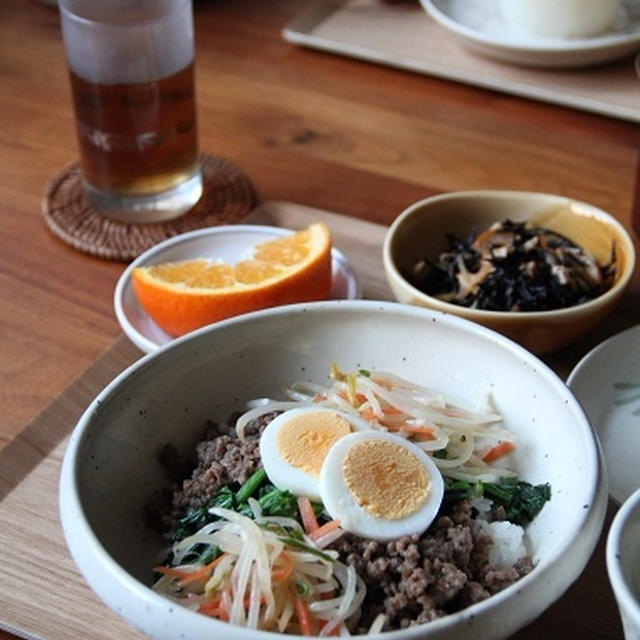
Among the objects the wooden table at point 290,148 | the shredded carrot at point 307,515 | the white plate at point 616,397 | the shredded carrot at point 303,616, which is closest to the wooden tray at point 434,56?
the wooden table at point 290,148

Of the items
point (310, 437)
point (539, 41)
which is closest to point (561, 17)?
point (539, 41)

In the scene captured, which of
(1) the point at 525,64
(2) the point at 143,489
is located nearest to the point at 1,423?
(2) the point at 143,489

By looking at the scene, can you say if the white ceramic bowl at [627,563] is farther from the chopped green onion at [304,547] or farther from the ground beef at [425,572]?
the chopped green onion at [304,547]

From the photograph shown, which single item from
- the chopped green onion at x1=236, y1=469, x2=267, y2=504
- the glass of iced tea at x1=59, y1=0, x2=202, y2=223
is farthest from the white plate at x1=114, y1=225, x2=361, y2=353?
the chopped green onion at x1=236, y1=469, x2=267, y2=504

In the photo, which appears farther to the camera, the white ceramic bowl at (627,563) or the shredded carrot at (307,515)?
the shredded carrot at (307,515)

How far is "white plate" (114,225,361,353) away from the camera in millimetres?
1526

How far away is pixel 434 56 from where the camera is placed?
226 centimetres

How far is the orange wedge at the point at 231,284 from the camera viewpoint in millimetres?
1484

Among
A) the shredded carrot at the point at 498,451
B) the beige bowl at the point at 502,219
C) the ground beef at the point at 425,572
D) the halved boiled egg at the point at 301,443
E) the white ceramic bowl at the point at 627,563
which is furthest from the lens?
the beige bowl at the point at 502,219

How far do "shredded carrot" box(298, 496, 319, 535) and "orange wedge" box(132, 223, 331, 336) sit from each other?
42 cm

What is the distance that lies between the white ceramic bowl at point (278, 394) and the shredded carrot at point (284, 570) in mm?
124

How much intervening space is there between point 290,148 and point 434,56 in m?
0.41

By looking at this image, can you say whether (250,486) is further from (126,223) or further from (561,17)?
(561,17)

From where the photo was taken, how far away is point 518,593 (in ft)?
3.12
